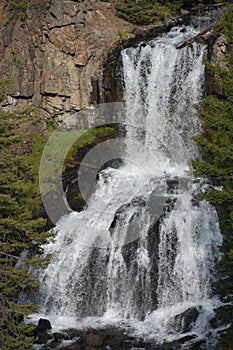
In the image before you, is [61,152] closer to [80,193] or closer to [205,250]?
[80,193]

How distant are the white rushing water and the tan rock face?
17.6ft

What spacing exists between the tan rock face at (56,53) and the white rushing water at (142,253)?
5359 millimetres

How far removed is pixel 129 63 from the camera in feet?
91.0

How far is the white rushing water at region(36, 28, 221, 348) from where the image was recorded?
18844 mm

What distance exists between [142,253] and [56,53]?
13.8 metres

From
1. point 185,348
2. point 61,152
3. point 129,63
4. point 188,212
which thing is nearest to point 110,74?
point 129,63

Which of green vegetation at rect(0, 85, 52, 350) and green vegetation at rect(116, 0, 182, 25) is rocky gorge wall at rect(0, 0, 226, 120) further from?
green vegetation at rect(0, 85, 52, 350)

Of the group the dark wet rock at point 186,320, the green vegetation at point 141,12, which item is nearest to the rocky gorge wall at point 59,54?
the green vegetation at point 141,12

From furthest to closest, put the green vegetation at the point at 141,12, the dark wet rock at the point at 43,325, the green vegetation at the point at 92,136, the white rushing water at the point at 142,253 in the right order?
the green vegetation at the point at 141,12 → the green vegetation at the point at 92,136 → the white rushing water at the point at 142,253 → the dark wet rock at the point at 43,325

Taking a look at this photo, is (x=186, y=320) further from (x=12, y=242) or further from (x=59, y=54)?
(x=59, y=54)

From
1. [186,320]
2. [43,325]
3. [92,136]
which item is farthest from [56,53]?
Result: [186,320]

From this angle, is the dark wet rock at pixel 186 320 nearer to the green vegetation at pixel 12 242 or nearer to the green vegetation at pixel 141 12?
the green vegetation at pixel 12 242

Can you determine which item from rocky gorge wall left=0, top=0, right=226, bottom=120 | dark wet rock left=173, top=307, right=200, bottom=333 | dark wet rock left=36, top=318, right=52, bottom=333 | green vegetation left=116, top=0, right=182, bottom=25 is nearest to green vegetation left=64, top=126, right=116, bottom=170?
rocky gorge wall left=0, top=0, right=226, bottom=120

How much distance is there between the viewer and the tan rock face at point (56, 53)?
2898 centimetres
